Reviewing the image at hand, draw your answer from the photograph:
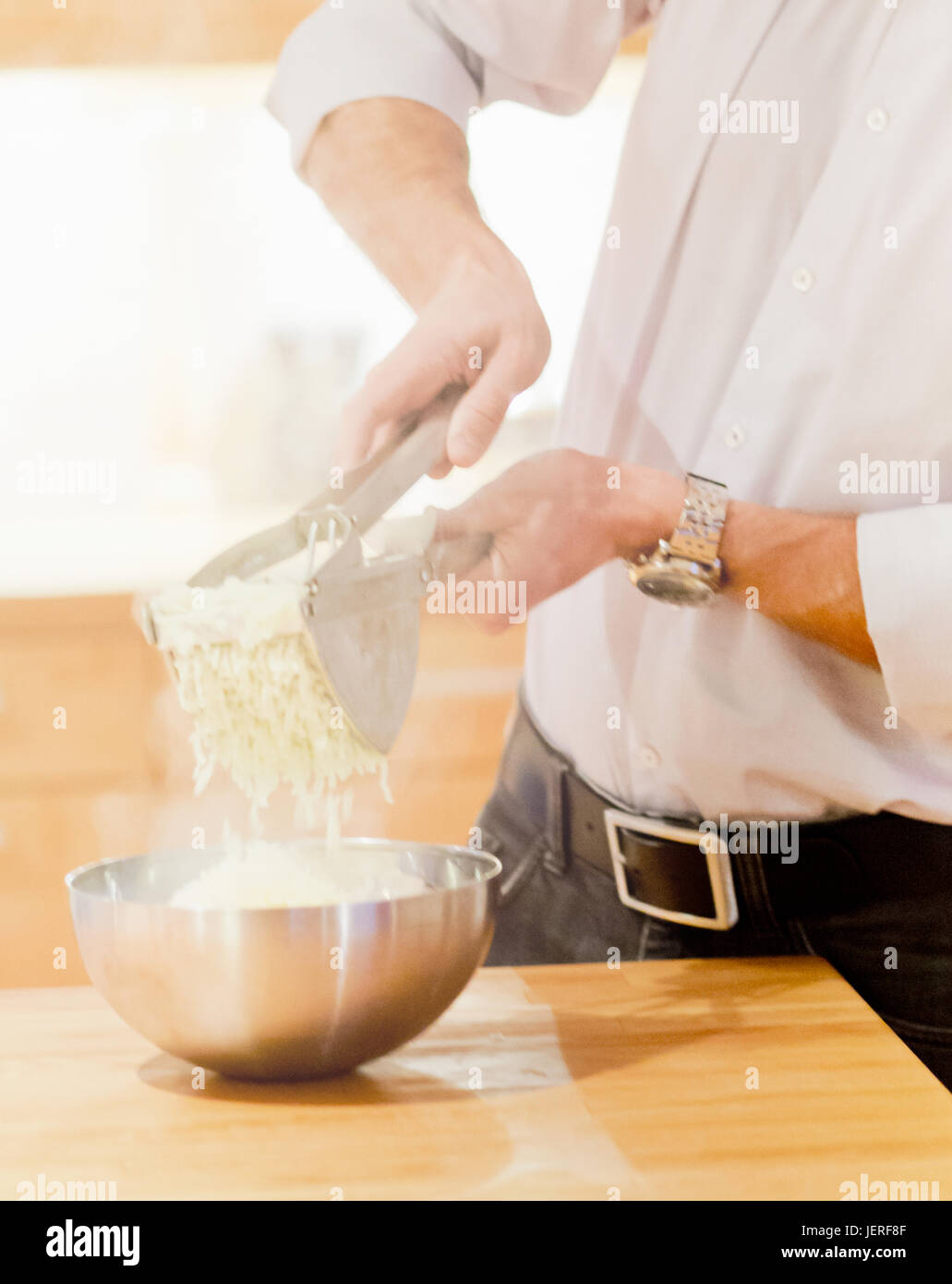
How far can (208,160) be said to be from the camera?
7.93 feet

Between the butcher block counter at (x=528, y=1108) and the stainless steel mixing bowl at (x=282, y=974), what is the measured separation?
34mm

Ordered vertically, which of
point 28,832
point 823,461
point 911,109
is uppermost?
point 911,109

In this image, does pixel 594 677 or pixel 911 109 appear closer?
pixel 911 109

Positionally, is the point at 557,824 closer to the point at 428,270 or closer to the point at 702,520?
the point at 702,520

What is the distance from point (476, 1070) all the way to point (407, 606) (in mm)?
296

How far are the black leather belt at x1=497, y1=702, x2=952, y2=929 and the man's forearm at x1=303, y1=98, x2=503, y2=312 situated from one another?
0.50 m

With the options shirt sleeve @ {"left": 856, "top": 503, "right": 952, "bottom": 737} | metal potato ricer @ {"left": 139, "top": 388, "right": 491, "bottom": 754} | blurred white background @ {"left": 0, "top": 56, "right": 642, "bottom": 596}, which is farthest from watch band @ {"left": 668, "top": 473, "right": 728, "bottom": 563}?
blurred white background @ {"left": 0, "top": 56, "right": 642, "bottom": 596}

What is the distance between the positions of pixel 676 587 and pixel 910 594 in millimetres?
184

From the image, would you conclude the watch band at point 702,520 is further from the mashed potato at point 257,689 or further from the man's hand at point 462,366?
the mashed potato at point 257,689

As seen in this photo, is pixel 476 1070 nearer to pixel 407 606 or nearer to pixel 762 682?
pixel 407 606

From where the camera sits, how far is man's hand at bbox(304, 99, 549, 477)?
38.9 inches
